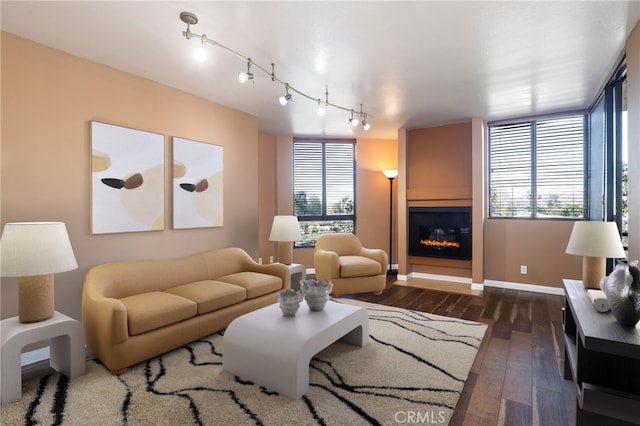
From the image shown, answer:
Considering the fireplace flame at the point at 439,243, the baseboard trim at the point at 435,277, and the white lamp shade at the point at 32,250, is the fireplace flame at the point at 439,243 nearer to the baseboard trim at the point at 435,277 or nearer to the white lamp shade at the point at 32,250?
the baseboard trim at the point at 435,277

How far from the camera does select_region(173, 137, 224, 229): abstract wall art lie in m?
3.75

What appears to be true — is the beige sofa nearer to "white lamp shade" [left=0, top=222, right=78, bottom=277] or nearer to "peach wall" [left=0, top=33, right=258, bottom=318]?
"peach wall" [left=0, top=33, right=258, bottom=318]

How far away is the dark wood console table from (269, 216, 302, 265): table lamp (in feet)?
9.92

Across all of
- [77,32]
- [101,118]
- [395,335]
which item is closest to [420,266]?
[395,335]

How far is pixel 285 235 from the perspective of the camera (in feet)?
14.3

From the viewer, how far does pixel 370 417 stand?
6.30 ft

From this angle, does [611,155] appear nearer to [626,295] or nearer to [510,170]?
[510,170]

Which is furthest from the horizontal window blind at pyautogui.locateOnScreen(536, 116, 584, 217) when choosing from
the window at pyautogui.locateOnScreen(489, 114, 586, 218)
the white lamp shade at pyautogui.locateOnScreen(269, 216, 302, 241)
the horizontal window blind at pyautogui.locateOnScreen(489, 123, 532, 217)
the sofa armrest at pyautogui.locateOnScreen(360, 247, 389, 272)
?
the white lamp shade at pyautogui.locateOnScreen(269, 216, 302, 241)

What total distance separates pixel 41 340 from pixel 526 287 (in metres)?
5.66

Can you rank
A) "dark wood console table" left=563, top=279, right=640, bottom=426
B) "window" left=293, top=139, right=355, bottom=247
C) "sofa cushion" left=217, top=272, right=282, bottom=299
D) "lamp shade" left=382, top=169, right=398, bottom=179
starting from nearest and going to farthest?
"dark wood console table" left=563, top=279, right=640, bottom=426, "sofa cushion" left=217, top=272, right=282, bottom=299, "lamp shade" left=382, top=169, right=398, bottom=179, "window" left=293, top=139, right=355, bottom=247

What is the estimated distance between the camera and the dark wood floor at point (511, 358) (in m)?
2.00

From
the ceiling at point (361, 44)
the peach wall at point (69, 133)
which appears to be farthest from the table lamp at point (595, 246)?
the peach wall at point (69, 133)

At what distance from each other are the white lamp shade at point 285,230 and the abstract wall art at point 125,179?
55.5 inches

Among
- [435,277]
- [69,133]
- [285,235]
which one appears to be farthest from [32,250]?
Result: [435,277]
